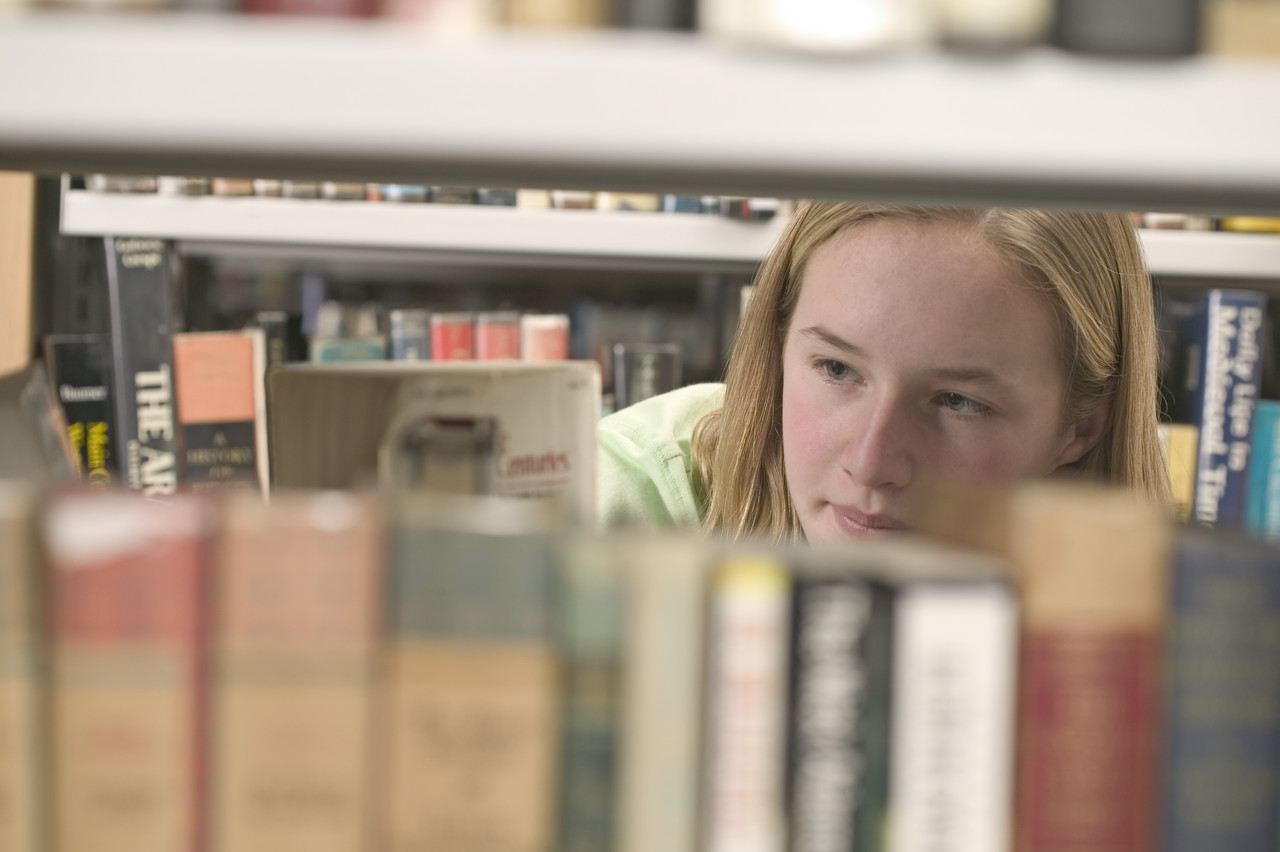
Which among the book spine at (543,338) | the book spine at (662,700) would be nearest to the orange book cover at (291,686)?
the book spine at (662,700)

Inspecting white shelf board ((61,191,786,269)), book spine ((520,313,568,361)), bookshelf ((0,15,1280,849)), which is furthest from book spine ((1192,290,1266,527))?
bookshelf ((0,15,1280,849))

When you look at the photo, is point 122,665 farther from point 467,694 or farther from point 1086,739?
point 1086,739

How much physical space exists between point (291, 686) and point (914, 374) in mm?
737

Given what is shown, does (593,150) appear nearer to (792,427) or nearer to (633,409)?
(792,427)

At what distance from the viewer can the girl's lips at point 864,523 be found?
1057mm

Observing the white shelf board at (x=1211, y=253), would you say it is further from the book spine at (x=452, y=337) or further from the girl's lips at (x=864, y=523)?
the book spine at (x=452, y=337)

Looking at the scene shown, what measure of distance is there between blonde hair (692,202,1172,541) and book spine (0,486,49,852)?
862 millimetres

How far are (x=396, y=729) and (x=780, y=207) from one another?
112 centimetres

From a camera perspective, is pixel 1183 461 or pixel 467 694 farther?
pixel 1183 461

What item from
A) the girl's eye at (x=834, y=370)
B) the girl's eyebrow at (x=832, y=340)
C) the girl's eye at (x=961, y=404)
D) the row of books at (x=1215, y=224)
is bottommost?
the girl's eye at (x=961, y=404)

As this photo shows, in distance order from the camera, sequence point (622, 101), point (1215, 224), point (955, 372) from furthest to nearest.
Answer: point (1215, 224), point (955, 372), point (622, 101)

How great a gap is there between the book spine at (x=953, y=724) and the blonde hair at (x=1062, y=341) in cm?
72

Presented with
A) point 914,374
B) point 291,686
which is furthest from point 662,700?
point 914,374

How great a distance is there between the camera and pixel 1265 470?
1489 millimetres
